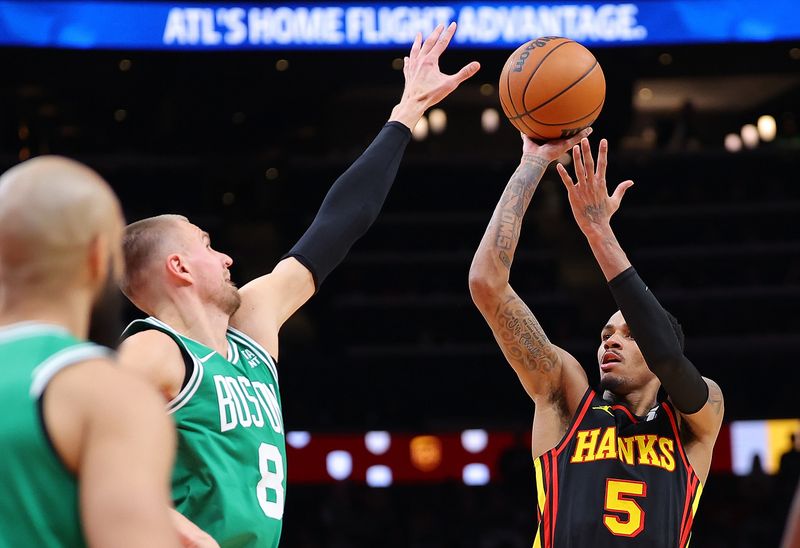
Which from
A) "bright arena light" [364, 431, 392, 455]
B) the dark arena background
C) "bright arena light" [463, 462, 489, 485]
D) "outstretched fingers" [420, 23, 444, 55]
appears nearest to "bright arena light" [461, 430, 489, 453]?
the dark arena background

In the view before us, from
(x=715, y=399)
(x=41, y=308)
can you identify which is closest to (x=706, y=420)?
(x=715, y=399)

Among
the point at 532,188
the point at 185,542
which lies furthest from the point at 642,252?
the point at 185,542

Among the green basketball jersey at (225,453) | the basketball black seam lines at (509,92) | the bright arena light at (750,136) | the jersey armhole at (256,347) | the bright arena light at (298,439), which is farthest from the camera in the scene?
the bright arena light at (750,136)

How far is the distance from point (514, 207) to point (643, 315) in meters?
0.61

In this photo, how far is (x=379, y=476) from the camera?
11727 millimetres

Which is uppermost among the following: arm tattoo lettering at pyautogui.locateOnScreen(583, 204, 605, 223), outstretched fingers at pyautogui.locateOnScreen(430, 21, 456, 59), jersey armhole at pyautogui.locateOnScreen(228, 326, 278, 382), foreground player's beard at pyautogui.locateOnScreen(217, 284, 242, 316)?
outstretched fingers at pyautogui.locateOnScreen(430, 21, 456, 59)

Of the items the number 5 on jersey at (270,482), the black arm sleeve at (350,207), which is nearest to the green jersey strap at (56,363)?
the number 5 on jersey at (270,482)

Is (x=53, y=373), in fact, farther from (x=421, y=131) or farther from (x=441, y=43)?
(x=421, y=131)

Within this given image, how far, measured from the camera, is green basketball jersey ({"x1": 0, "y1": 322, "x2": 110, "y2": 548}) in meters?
1.38

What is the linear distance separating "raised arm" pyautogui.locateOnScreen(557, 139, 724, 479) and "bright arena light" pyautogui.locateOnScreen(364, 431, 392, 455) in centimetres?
819

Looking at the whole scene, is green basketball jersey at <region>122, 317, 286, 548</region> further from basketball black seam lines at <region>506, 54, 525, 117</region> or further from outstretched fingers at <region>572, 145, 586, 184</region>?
basketball black seam lines at <region>506, 54, 525, 117</region>

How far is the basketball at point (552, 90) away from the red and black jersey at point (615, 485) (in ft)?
3.36

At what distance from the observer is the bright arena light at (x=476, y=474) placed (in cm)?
1185

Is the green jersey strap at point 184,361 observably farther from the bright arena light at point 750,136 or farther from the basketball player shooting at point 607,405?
the bright arena light at point 750,136
